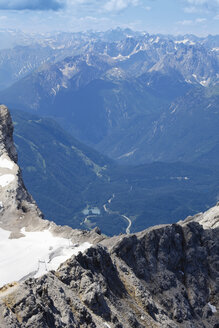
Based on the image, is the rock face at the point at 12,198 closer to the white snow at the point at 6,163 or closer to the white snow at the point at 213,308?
the white snow at the point at 6,163

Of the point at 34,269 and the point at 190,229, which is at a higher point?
the point at 190,229

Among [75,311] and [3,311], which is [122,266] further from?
[3,311]

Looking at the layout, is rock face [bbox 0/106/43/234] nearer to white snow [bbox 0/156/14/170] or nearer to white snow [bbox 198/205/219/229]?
white snow [bbox 0/156/14/170]

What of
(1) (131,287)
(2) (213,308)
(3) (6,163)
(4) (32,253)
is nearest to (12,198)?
(3) (6,163)

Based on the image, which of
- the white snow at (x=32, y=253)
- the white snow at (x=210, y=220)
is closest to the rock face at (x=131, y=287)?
the white snow at (x=32, y=253)

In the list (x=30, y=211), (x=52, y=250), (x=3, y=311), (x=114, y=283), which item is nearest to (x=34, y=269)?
(x=52, y=250)

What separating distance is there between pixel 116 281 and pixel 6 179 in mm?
42784

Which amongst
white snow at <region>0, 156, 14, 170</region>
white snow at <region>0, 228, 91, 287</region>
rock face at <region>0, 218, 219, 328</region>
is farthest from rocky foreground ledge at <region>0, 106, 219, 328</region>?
white snow at <region>0, 156, 14, 170</region>

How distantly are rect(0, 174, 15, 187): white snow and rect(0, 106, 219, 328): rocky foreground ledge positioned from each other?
0.22 metres

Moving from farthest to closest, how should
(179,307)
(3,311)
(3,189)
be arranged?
(3,189) → (179,307) → (3,311)

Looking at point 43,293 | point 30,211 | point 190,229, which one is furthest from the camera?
point 30,211

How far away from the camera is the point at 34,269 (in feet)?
223

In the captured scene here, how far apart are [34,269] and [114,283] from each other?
38.5 feet

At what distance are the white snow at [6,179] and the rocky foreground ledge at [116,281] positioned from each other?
221 millimetres
